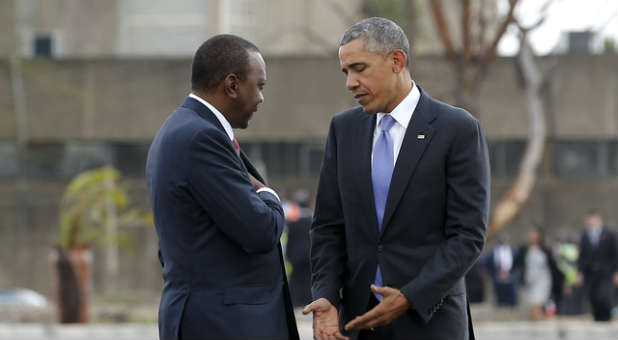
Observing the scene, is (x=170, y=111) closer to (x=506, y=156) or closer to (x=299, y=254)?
(x=506, y=156)

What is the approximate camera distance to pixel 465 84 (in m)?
16.5

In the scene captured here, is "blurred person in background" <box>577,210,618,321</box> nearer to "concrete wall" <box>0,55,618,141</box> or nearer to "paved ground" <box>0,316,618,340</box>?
"paved ground" <box>0,316,618,340</box>

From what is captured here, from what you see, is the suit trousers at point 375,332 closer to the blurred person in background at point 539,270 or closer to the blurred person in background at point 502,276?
the blurred person in background at point 539,270

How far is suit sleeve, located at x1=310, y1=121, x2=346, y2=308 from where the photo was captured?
4.52 m

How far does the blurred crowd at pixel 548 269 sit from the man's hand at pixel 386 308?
1152 cm

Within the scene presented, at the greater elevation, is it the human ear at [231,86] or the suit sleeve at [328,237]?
the human ear at [231,86]

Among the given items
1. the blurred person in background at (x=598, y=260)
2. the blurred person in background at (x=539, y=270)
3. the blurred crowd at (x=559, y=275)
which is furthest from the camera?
the blurred person in background at (x=539, y=270)

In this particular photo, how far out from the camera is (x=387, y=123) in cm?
451

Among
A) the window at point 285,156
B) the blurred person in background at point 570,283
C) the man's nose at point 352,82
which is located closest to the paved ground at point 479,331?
the blurred person in background at point 570,283

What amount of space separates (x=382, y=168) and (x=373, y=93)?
0.90ft

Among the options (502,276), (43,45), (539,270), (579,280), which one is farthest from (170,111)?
(539,270)

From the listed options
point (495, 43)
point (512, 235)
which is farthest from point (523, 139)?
point (495, 43)

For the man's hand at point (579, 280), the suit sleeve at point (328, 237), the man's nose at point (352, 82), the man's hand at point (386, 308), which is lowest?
the man's hand at point (579, 280)

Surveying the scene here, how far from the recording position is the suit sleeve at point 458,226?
429 centimetres
